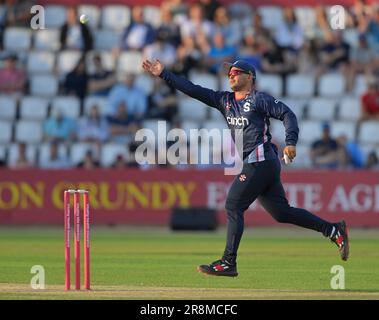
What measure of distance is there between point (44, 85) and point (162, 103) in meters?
2.70

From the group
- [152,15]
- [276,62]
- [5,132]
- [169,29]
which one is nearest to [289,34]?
[276,62]

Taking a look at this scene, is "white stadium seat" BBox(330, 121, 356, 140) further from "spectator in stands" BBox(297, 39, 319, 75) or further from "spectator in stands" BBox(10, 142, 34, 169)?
"spectator in stands" BBox(10, 142, 34, 169)

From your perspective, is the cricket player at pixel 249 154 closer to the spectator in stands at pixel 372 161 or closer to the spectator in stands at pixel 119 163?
the spectator in stands at pixel 119 163

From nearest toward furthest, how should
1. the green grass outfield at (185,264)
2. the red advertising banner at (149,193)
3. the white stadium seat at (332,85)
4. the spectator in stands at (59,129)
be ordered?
the green grass outfield at (185,264) < the red advertising banner at (149,193) < the spectator in stands at (59,129) < the white stadium seat at (332,85)

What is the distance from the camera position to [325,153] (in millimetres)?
24328

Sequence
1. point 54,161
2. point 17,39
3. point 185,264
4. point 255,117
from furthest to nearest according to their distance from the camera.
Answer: point 17,39 → point 54,161 → point 185,264 → point 255,117

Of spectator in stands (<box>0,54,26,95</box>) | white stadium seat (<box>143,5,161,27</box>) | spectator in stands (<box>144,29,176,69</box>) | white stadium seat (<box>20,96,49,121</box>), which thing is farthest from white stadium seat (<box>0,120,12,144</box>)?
white stadium seat (<box>143,5,161,27</box>)

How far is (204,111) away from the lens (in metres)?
26.0

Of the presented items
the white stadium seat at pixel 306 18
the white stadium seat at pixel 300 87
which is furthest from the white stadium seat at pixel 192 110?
the white stadium seat at pixel 306 18

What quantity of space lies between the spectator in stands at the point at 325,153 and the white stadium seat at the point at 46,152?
4944 millimetres

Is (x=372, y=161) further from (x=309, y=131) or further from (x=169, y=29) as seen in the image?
(x=169, y=29)

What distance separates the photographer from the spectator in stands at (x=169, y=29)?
26.4 metres

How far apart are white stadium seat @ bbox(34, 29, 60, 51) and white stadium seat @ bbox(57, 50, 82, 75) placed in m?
0.51
